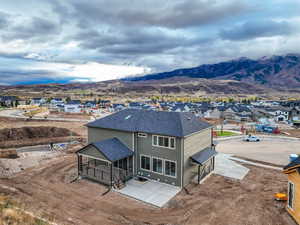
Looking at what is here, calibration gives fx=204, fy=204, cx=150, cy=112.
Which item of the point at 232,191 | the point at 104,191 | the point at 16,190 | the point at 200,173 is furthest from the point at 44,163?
the point at 232,191

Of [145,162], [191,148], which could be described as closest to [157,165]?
[145,162]

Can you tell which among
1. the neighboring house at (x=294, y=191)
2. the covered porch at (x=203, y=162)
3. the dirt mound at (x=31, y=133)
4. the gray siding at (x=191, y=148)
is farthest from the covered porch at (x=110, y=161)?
the dirt mound at (x=31, y=133)

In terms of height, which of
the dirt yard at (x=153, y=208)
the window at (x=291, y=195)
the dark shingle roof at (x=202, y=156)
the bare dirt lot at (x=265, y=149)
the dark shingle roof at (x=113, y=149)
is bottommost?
the bare dirt lot at (x=265, y=149)

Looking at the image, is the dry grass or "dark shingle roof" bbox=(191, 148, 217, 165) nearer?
the dry grass

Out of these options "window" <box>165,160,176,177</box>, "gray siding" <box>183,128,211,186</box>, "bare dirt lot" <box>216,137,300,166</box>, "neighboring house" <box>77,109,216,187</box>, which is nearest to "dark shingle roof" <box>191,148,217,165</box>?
"neighboring house" <box>77,109,216,187</box>

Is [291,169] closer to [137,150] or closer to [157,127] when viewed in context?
[157,127]

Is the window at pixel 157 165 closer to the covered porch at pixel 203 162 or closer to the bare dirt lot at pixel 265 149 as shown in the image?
the covered porch at pixel 203 162

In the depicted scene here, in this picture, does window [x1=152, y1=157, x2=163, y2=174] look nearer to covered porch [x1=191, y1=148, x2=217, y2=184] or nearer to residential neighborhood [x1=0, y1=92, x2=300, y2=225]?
residential neighborhood [x1=0, y1=92, x2=300, y2=225]
